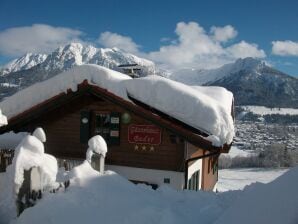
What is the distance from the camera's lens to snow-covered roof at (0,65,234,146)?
42.5ft

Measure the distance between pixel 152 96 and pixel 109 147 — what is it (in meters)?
2.46

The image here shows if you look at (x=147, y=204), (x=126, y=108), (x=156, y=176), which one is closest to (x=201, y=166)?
(x=156, y=176)

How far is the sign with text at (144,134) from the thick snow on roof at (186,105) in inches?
32.0

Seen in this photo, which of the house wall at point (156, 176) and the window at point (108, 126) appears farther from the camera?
the window at point (108, 126)

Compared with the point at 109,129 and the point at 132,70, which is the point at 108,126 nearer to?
the point at 109,129

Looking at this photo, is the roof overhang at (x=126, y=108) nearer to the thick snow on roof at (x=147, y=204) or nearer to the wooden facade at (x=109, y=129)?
the wooden facade at (x=109, y=129)

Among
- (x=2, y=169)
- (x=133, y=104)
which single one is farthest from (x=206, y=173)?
(x=2, y=169)

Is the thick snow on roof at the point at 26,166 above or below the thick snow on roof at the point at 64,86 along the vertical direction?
below

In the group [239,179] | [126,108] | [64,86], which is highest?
[64,86]

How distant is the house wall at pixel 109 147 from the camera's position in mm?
13211

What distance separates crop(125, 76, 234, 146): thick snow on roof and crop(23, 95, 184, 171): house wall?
80 centimetres

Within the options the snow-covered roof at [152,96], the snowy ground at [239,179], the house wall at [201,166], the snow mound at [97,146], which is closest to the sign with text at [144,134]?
the snow-covered roof at [152,96]

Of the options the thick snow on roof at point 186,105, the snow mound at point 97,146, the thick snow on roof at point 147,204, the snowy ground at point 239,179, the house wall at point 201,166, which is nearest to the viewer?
the thick snow on roof at point 147,204

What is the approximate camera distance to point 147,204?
7832mm
